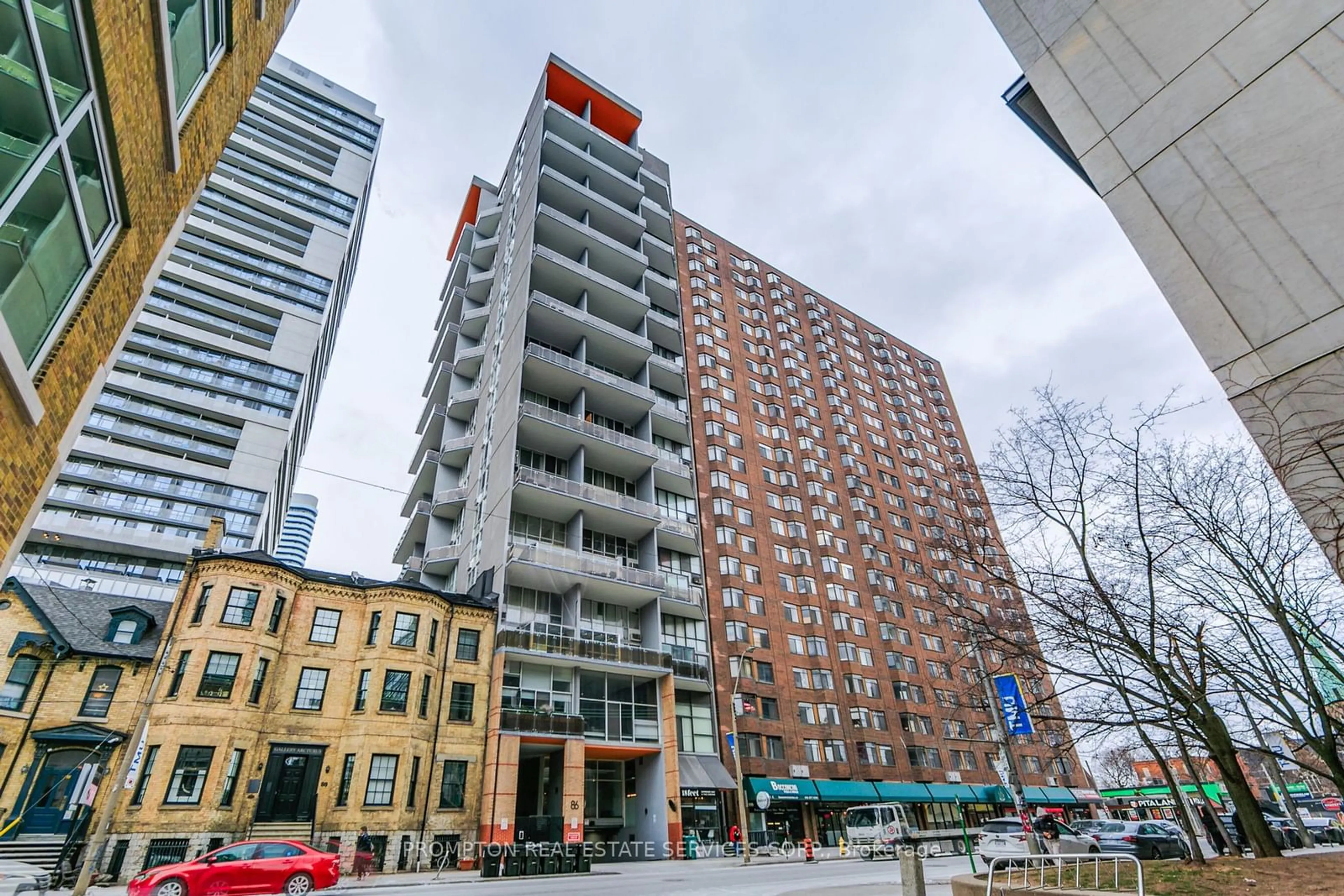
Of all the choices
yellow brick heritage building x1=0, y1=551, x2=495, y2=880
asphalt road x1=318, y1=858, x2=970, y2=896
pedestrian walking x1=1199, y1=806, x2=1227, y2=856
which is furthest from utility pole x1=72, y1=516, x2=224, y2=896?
pedestrian walking x1=1199, y1=806, x2=1227, y2=856

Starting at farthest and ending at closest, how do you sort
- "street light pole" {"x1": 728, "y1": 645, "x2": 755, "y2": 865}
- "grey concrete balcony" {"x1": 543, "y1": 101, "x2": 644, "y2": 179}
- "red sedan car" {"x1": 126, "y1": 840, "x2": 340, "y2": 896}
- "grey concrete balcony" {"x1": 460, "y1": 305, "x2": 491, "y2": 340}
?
"grey concrete balcony" {"x1": 460, "y1": 305, "x2": 491, "y2": 340} < "grey concrete balcony" {"x1": 543, "y1": 101, "x2": 644, "y2": 179} < "street light pole" {"x1": 728, "y1": 645, "x2": 755, "y2": 865} < "red sedan car" {"x1": 126, "y1": 840, "x2": 340, "y2": 896}

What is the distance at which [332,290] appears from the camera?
81625 mm

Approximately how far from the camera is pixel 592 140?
47.4 m

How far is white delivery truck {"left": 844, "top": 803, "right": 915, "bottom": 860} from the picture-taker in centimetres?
2898

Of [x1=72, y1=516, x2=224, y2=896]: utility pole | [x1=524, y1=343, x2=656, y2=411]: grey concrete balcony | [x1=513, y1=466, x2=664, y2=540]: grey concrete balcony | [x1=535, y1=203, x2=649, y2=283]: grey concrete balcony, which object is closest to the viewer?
[x1=72, y1=516, x2=224, y2=896]: utility pole

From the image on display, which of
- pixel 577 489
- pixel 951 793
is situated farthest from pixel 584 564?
pixel 951 793

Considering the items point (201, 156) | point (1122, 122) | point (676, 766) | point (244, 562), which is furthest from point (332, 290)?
point (1122, 122)

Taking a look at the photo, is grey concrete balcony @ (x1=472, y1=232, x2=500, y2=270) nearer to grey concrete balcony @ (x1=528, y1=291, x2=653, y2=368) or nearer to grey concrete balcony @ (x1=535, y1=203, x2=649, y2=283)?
grey concrete balcony @ (x1=535, y1=203, x2=649, y2=283)

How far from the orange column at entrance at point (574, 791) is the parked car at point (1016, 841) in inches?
587

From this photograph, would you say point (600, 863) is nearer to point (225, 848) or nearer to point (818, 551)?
point (225, 848)

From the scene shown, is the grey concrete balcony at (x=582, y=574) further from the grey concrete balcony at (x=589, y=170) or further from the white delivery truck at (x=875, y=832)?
the grey concrete balcony at (x=589, y=170)

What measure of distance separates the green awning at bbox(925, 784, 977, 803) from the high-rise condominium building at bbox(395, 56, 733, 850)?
64.8 feet

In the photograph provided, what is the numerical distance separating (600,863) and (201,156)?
93.2ft

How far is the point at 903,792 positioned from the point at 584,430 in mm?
32537
